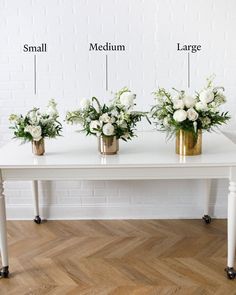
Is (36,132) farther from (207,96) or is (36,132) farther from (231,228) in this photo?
(231,228)

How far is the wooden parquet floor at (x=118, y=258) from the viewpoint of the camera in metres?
2.43

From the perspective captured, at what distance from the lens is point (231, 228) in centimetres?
241

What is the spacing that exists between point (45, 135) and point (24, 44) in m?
0.99

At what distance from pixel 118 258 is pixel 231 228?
83cm

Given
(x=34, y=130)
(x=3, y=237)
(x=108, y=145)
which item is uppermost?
(x=34, y=130)

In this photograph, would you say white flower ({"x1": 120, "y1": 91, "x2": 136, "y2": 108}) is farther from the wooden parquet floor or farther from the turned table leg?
the wooden parquet floor

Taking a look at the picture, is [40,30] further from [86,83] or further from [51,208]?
[51,208]

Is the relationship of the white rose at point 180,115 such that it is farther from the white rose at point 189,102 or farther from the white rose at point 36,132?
the white rose at point 36,132

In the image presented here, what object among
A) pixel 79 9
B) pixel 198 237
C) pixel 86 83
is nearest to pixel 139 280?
pixel 198 237

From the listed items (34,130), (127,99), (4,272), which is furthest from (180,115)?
(4,272)

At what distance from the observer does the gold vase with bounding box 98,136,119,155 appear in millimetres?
2434

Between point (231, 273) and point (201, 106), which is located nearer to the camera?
point (201, 106)

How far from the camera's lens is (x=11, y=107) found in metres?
3.17

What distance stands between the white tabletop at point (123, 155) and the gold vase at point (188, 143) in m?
0.04
